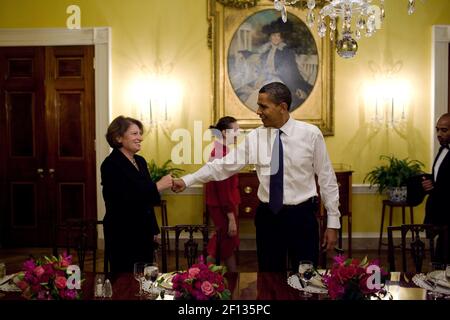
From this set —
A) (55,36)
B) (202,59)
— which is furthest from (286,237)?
(55,36)

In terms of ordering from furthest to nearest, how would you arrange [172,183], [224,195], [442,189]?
[224,195], [442,189], [172,183]

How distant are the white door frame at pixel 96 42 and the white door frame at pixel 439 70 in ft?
12.6

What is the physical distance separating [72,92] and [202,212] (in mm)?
2170

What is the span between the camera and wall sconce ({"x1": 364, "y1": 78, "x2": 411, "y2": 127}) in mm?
6402

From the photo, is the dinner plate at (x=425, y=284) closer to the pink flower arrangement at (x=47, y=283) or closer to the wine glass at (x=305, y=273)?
the wine glass at (x=305, y=273)

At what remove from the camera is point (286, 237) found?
3.24 meters

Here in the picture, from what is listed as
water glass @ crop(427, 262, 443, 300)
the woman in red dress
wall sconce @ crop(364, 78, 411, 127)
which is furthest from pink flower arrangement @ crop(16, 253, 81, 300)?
wall sconce @ crop(364, 78, 411, 127)

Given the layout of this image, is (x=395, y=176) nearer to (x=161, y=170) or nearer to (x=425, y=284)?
(x=161, y=170)

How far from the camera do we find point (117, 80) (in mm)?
6492

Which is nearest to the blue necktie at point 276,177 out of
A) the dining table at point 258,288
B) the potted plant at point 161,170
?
the dining table at point 258,288

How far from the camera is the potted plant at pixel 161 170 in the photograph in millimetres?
6175

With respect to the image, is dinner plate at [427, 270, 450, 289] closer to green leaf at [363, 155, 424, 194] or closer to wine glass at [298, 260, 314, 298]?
wine glass at [298, 260, 314, 298]

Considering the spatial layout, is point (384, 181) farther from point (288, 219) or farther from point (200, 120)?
point (288, 219)

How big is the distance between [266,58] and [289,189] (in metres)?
3.41
